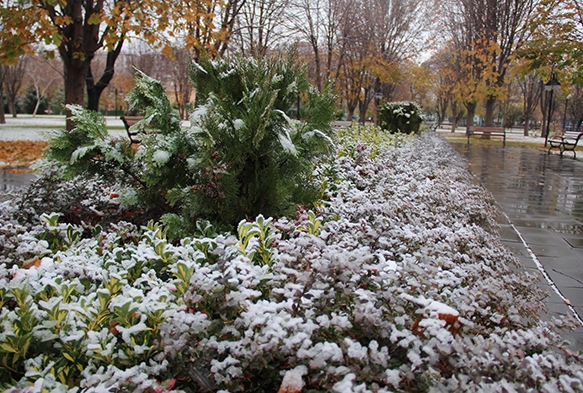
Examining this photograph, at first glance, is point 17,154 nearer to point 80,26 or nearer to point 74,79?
point 74,79

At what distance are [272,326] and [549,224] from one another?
516 centimetres

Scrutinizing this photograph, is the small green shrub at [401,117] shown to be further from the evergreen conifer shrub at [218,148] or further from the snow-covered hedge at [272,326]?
the snow-covered hedge at [272,326]

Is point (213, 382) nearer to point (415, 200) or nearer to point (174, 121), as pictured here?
point (174, 121)

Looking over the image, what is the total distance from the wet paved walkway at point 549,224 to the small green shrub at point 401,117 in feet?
15.7

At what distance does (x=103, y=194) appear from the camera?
3.74m

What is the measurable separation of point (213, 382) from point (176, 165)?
A: 77.9 inches

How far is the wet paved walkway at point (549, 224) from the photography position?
327cm

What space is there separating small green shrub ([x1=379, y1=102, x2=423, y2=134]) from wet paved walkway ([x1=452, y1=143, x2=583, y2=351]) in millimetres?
4796

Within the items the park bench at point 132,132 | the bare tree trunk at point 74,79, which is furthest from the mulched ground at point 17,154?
the park bench at point 132,132

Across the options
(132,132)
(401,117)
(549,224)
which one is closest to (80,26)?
(132,132)

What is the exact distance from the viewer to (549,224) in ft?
17.5

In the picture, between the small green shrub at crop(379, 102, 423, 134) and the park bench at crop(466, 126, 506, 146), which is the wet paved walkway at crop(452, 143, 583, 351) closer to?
the small green shrub at crop(379, 102, 423, 134)

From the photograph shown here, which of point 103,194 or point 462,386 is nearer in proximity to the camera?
point 462,386

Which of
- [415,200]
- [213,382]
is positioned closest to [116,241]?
[213,382]
